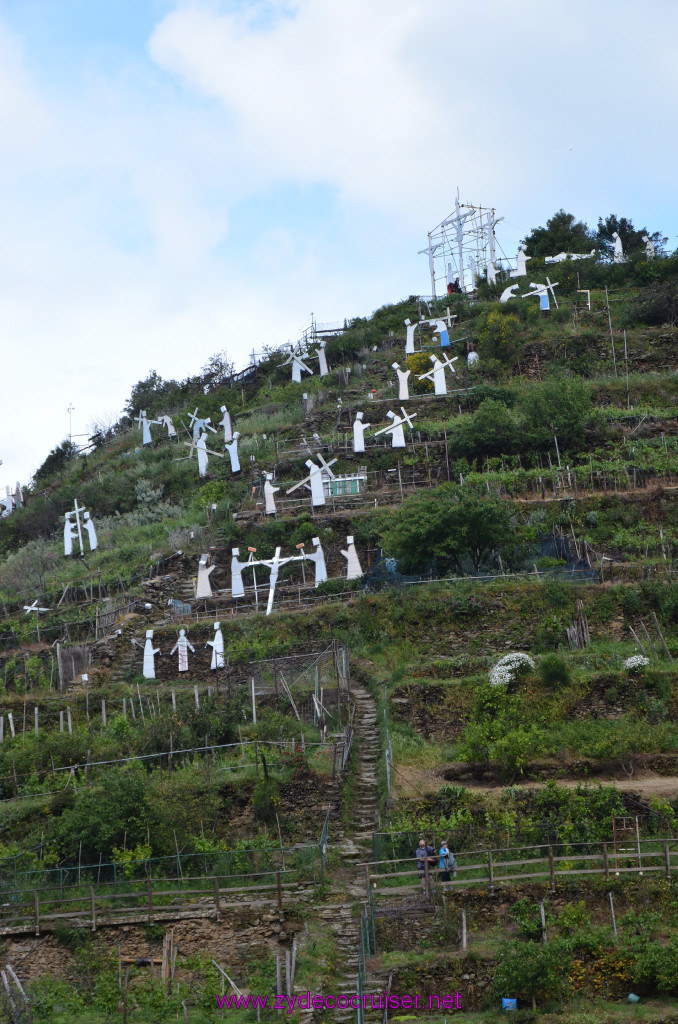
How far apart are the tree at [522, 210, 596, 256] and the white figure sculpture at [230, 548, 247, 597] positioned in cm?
3171

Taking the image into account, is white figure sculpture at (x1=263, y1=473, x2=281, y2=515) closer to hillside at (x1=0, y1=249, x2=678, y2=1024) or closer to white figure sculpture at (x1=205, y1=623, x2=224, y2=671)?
hillside at (x1=0, y1=249, x2=678, y2=1024)

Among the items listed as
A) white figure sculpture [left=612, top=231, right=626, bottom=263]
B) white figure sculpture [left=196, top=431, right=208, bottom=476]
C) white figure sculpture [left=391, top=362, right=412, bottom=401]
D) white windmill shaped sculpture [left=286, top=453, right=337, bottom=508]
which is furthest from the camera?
white figure sculpture [left=612, top=231, right=626, bottom=263]

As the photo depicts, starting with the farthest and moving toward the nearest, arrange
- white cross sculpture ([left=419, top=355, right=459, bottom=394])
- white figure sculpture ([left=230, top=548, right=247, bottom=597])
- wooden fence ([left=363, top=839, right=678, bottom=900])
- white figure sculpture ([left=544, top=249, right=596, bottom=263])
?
white figure sculpture ([left=544, top=249, right=596, bottom=263]) → white cross sculpture ([left=419, top=355, right=459, bottom=394]) → white figure sculpture ([left=230, top=548, right=247, bottom=597]) → wooden fence ([left=363, top=839, right=678, bottom=900])

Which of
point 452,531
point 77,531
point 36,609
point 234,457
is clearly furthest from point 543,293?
point 36,609

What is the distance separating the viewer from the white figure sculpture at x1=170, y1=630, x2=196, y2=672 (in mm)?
34812

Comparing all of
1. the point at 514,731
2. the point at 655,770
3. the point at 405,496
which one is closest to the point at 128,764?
the point at 514,731

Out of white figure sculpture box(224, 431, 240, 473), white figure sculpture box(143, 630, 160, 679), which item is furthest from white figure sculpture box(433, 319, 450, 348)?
white figure sculpture box(143, 630, 160, 679)

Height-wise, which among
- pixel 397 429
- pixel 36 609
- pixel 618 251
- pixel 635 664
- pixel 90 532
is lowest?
pixel 635 664

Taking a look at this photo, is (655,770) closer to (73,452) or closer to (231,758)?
(231,758)

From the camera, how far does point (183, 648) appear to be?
34969mm

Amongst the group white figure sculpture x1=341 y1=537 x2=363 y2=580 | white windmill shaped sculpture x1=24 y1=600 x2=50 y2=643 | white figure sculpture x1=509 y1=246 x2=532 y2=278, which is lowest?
white windmill shaped sculpture x1=24 y1=600 x2=50 y2=643

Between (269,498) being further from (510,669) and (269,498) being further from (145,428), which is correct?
(145,428)

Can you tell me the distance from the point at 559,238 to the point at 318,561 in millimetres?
33546

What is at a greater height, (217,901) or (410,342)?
(410,342)
